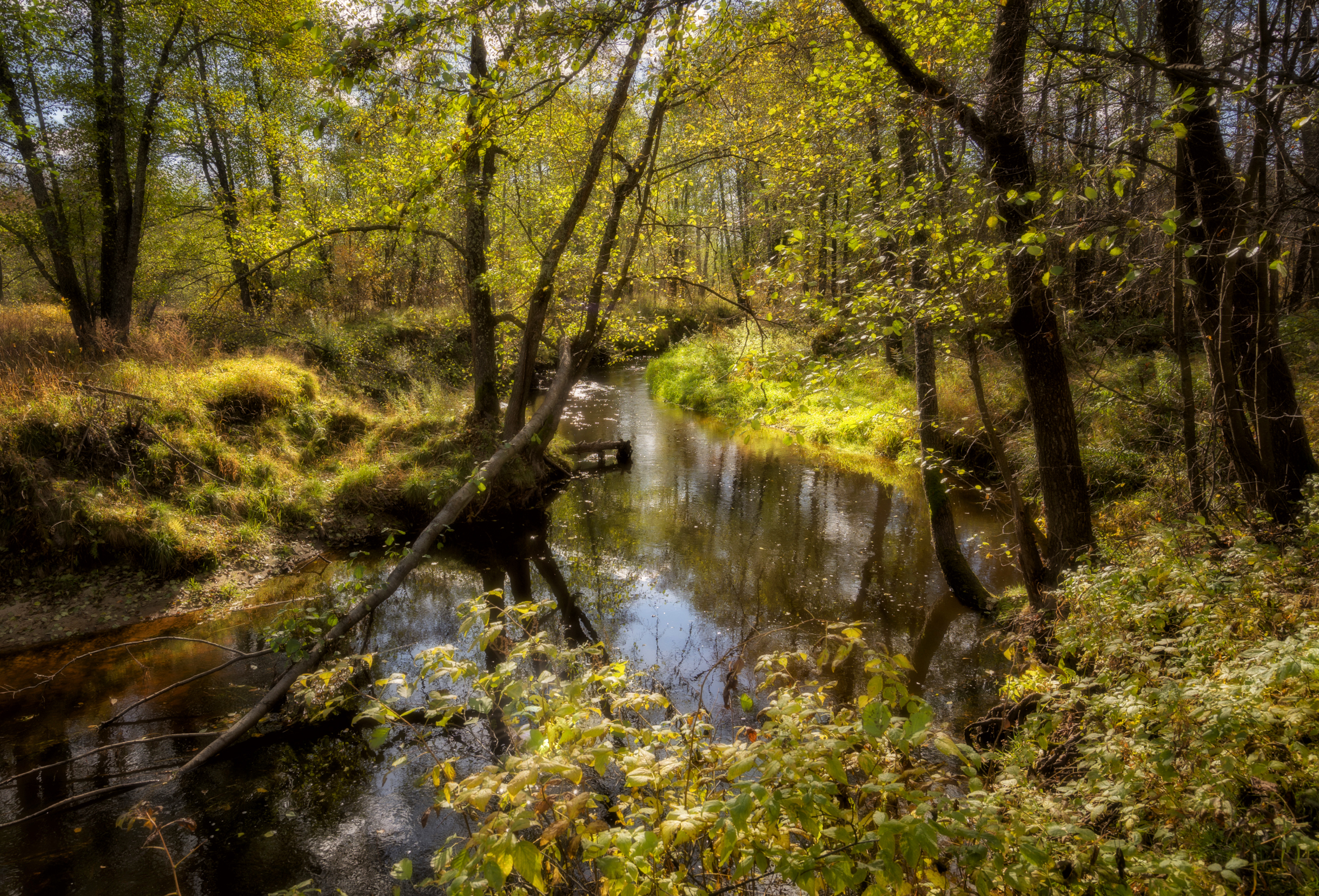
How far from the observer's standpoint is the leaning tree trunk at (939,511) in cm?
758

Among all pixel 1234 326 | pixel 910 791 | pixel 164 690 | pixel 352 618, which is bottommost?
pixel 164 690

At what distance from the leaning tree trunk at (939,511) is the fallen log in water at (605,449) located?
7823 millimetres

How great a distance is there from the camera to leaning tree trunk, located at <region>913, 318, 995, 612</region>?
758 cm

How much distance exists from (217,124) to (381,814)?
1620 cm

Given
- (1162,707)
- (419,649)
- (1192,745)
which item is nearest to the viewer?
(1192,745)

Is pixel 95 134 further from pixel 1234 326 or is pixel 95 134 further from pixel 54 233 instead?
pixel 1234 326

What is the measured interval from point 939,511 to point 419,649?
6.53 meters

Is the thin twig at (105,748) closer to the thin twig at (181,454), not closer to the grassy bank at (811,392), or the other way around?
the thin twig at (181,454)

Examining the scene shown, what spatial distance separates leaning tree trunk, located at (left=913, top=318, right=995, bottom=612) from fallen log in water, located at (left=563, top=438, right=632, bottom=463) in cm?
782

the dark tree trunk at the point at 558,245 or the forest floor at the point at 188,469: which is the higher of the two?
the dark tree trunk at the point at 558,245

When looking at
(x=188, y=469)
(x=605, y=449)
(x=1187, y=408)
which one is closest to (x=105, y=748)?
(x=188, y=469)

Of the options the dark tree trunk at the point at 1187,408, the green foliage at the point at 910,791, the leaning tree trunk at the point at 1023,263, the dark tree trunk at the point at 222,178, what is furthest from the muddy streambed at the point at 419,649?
the dark tree trunk at the point at 222,178

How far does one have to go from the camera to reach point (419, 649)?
283 inches

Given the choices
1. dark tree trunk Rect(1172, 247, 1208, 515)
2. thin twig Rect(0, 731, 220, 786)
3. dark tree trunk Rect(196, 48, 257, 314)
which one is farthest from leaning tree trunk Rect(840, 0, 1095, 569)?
dark tree trunk Rect(196, 48, 257, 314)
